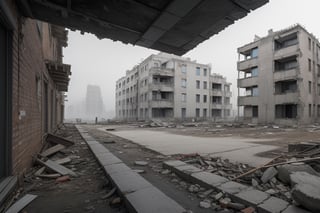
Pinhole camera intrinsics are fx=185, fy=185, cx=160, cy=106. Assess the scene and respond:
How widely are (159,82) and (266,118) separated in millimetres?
20493

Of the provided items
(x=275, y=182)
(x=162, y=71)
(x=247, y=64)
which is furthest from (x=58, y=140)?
(x=162, y=71)

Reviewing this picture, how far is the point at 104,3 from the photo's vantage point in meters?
3.39

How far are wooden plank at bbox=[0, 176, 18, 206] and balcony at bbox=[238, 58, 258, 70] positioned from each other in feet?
104

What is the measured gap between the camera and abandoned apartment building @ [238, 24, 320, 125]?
2397 centimetres

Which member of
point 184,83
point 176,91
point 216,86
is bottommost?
point 176,91

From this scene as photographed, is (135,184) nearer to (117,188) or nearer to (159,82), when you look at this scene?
(117,188)

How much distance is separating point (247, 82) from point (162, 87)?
52.0 ft

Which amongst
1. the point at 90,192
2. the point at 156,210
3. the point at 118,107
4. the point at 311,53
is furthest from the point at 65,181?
the point at 118,107

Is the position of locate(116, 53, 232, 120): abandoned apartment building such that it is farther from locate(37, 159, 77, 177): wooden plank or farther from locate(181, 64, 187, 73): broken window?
locate(37, 159, 77, 177): wooden plank

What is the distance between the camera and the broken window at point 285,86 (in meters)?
25.6

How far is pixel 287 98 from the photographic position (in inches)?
973

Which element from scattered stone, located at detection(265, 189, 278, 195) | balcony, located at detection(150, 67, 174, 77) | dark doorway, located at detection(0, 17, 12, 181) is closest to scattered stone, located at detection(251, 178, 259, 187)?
scattered stone, located at detection(265, 189, 278, 195)

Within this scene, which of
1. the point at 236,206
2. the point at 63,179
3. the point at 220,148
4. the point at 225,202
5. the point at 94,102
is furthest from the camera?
the point at 94,102

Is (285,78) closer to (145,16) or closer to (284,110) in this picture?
(284,110)
